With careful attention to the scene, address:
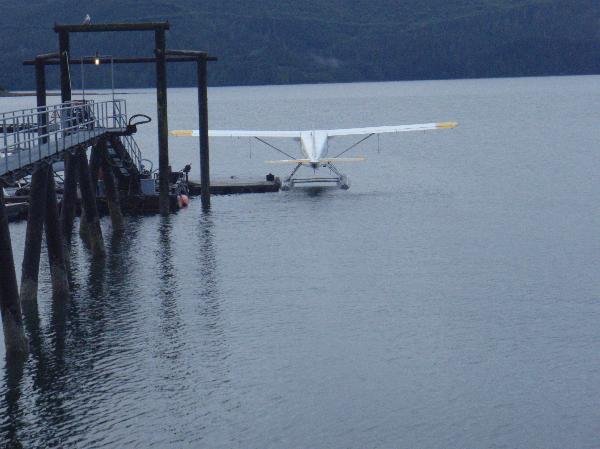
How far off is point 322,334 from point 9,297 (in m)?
8.81

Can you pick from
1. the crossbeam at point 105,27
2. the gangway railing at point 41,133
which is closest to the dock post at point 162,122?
the crossbeam at point 105,27

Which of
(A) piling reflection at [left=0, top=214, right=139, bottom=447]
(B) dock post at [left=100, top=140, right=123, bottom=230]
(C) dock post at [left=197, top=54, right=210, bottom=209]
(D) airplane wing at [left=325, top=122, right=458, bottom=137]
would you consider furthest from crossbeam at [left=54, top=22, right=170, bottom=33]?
(D) airplane wing at [left=325, top=122, right=458, bottom=137]

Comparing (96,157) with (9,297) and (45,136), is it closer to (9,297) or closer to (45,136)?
(45,136)

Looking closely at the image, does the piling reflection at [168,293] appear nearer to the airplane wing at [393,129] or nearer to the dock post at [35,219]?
the dock post at [35,219]

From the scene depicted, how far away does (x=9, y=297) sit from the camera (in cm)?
2623

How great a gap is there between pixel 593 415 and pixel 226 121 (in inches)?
6353

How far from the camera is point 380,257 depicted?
41719 millimetres

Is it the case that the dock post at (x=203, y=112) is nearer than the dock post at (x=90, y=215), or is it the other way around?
the dock post at (x=90, y=215)

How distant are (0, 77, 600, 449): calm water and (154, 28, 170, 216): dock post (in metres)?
1.65

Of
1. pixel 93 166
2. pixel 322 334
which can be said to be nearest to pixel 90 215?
pixel 93 166

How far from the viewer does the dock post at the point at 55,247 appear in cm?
3412

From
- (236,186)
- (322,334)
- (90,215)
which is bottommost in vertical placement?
(322,334)

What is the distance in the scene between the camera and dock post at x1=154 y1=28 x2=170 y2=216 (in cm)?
4731

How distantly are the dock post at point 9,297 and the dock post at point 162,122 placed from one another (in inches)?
826
